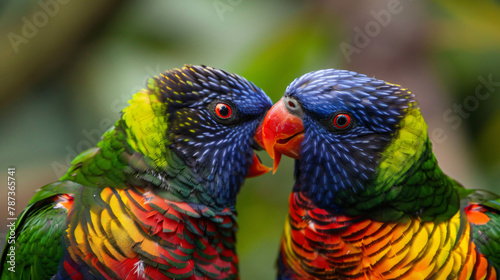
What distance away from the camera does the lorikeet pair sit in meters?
1.89

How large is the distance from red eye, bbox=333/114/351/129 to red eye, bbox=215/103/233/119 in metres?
0.52

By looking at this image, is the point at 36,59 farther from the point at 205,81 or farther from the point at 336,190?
the point at 336,190

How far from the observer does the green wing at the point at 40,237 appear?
1.87m

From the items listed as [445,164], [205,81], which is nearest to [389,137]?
[205,81]

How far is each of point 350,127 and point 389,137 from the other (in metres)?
0.19

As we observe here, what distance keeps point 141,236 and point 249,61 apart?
81.8 inches

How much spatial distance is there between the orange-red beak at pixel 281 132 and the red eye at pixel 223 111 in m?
0.18

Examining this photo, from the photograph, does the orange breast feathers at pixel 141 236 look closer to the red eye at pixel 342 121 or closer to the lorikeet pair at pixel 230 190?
the lorikeet pair at pixel 230 190

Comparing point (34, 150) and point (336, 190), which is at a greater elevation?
point (34, 150)

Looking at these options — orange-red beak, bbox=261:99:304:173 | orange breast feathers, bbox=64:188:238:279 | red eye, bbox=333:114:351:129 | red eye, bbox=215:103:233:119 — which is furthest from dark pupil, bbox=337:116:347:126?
orange breast feathers, bbox=64:188:238:279

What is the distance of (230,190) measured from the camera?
2.14 m

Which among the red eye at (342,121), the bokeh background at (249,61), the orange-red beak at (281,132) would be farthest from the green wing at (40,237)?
the red eye at (342,121)

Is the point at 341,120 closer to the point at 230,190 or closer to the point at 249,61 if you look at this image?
the point at 230,190

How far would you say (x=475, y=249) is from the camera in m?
1.97
